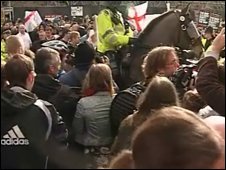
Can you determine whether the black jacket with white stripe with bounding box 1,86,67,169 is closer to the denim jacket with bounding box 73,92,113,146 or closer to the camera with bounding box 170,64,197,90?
the denim jacket with bounding box 73,92,113,146

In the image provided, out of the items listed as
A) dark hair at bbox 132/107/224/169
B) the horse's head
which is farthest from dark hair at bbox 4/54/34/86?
the horse's head

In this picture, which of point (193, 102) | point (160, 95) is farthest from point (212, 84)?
point (193, 102)

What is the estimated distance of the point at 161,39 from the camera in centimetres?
774

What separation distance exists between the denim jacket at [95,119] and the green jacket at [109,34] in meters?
3.30

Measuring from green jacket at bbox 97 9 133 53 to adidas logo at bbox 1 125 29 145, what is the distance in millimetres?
4411

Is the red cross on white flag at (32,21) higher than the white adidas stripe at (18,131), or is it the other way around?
the white adidas stripe at (18,131)

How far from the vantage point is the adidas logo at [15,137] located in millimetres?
3531

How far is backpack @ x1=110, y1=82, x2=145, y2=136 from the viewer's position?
432cm

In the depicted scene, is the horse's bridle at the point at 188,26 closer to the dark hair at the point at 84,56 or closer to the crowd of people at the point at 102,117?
the crowd of people at the point at 102,117

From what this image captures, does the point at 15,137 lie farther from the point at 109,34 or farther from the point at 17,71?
the point at 109,34

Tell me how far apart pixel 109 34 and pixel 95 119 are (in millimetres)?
3552

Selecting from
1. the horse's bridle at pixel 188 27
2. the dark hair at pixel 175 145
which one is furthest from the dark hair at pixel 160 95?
the horse's bridle at pixel 188 27

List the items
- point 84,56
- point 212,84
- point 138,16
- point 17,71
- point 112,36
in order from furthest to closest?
point 138,16
point 112,36
point 84,56
point 17,71
point 212,84

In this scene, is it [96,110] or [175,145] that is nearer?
[175,145]
